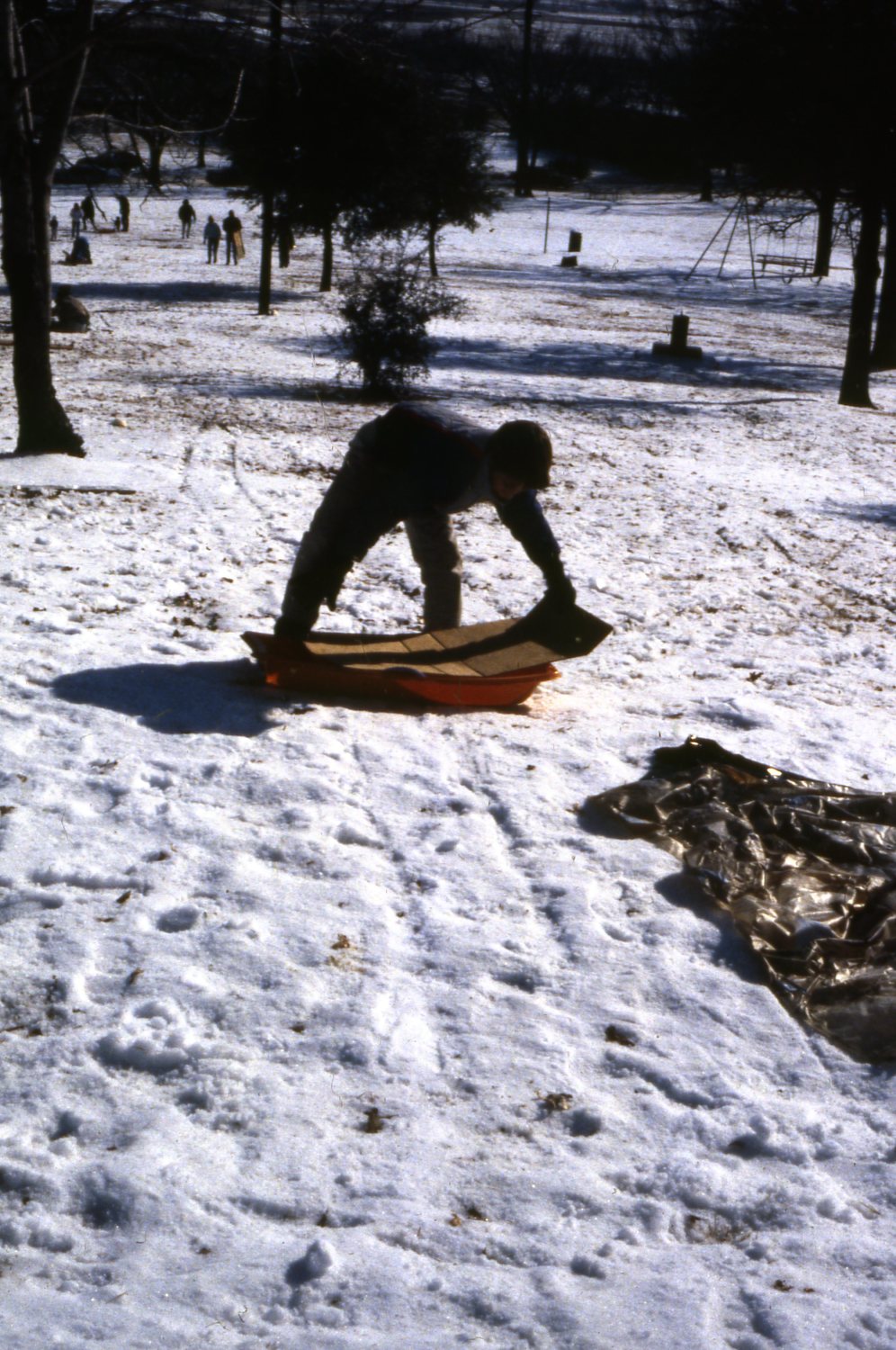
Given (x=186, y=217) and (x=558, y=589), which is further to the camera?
(x=186, y=217)

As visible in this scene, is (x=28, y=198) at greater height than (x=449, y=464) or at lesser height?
greater

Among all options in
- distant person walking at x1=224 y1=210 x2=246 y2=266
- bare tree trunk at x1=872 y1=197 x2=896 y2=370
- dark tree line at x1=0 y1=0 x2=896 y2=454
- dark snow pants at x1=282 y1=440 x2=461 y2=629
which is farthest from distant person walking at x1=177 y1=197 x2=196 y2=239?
dark snow pants at x1=282 y1=440 x2=461 y2=629

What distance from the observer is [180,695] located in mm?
5305

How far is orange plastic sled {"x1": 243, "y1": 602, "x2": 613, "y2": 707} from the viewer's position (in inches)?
210

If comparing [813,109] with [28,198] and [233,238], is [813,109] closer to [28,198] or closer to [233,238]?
[28,198]

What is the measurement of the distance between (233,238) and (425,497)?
2997cm

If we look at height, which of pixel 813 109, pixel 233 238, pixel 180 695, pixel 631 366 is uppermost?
pixel 813 109

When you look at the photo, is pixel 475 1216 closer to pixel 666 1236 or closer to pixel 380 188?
pixel 666 1236

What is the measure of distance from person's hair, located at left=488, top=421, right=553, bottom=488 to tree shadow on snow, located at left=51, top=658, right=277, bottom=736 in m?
1.34

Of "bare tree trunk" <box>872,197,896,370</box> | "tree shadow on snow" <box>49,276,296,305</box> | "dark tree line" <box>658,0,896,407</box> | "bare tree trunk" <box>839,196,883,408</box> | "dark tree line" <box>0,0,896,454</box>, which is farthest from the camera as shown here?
"tree shadow on snow" <box>49,276,296,305</box>

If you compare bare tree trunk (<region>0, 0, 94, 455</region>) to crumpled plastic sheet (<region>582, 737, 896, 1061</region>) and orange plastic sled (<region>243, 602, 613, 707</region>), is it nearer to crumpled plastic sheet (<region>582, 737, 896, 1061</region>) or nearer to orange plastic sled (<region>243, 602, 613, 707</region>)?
orange plastic sled (<region>243, 602, 613, 707</region>)

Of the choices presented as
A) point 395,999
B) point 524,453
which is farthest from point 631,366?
point 395,999

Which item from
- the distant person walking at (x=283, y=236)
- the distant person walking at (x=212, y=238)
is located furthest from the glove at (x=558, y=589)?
the distant person walking at (x=212, y=238)

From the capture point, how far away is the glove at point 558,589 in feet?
16.9
